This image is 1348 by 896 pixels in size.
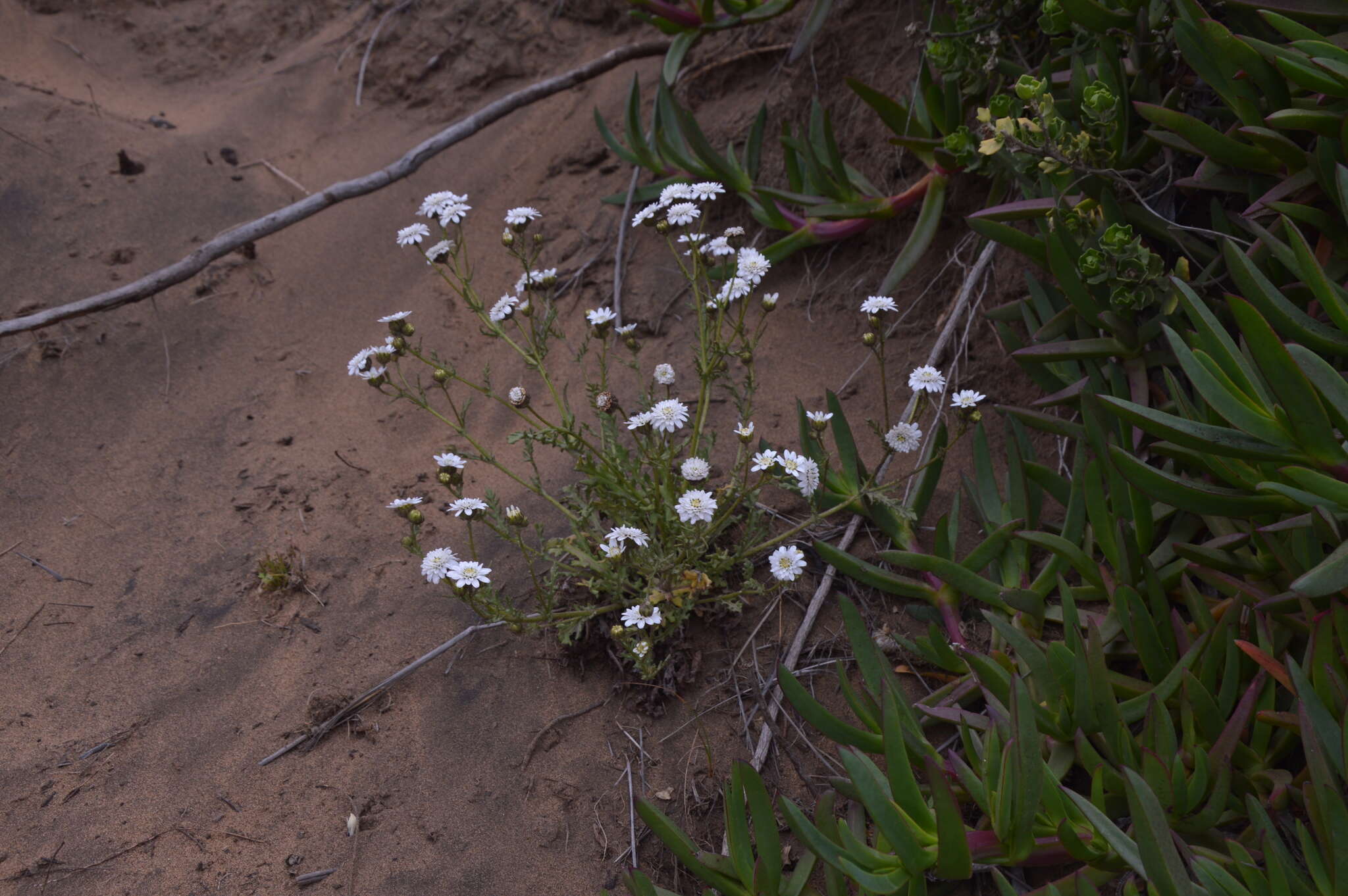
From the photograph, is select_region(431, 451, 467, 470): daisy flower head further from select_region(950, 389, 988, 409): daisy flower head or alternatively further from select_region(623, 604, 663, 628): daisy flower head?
select_region(950, 389, 988, 409): daisy flower head

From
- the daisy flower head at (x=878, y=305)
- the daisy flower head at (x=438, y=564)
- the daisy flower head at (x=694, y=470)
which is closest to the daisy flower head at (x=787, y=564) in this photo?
the daisy flower head at (x=694, y=470)

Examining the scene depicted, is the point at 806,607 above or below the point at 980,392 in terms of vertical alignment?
below

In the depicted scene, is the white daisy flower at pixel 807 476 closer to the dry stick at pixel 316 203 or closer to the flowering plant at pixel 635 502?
the flowering plant at pixel 635 502

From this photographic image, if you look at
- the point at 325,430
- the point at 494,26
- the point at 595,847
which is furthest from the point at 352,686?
the point at 494,26

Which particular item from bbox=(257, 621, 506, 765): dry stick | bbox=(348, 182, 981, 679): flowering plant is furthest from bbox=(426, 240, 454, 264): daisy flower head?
bbox=(257, 621, 506, 765): dry stick

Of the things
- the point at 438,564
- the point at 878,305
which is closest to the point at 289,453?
the point at 438,564

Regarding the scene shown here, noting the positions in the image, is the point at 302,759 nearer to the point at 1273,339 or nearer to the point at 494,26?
the point at 1273,339
